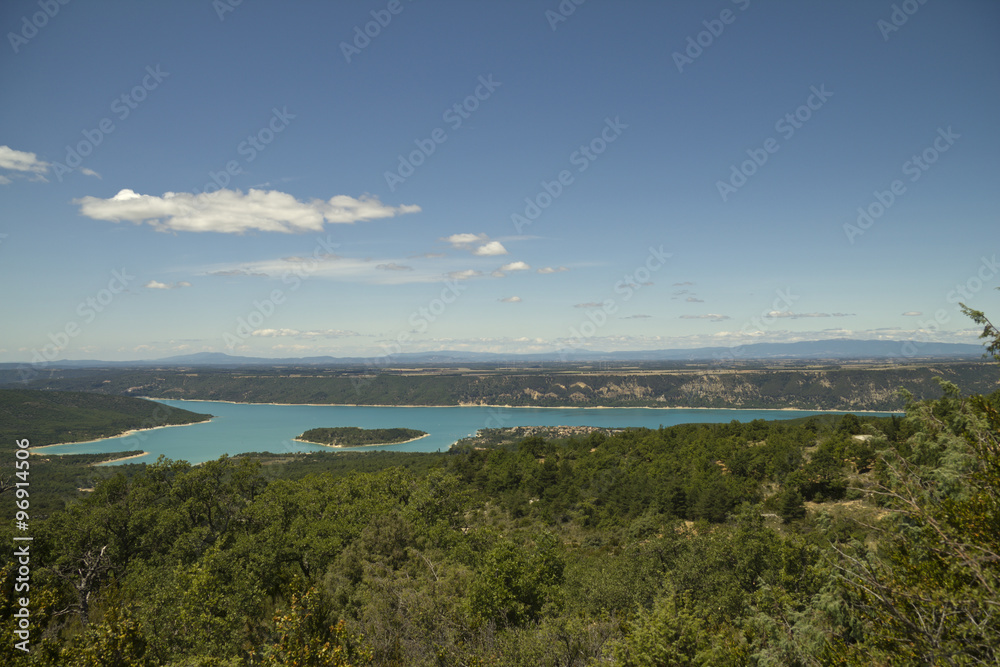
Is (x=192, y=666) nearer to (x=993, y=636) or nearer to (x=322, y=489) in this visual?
(x=993, y=636)

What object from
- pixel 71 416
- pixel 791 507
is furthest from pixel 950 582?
pixel 71 416

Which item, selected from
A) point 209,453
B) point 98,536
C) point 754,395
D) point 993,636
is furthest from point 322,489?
point 754,395

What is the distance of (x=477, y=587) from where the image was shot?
47.6 ft

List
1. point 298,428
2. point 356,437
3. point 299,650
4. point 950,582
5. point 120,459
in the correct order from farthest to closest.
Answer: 1. point 298,428
2. point 356,437
3. point 120,459
4. point 299,650
5. point 950,582

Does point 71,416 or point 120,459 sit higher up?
point 71,416

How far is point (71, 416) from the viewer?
14938cm

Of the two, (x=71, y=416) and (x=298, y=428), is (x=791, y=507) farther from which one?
(x=71, y=416)

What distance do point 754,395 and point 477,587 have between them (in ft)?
704

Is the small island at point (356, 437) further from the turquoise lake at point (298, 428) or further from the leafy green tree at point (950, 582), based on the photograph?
the leafy green tree at point (950, 582)

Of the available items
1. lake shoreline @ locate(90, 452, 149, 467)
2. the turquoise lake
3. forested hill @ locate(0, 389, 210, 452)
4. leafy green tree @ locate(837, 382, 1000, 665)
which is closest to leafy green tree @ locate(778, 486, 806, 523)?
leafy green tree @ locate(837, 382, 1000, 665)

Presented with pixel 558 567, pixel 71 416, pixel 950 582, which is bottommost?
pixel 71 416

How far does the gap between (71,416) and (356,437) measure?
9180 cm

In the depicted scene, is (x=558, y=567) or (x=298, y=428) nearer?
(x=558, y=567)

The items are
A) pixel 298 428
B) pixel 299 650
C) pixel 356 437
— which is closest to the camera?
pixel 299 650
